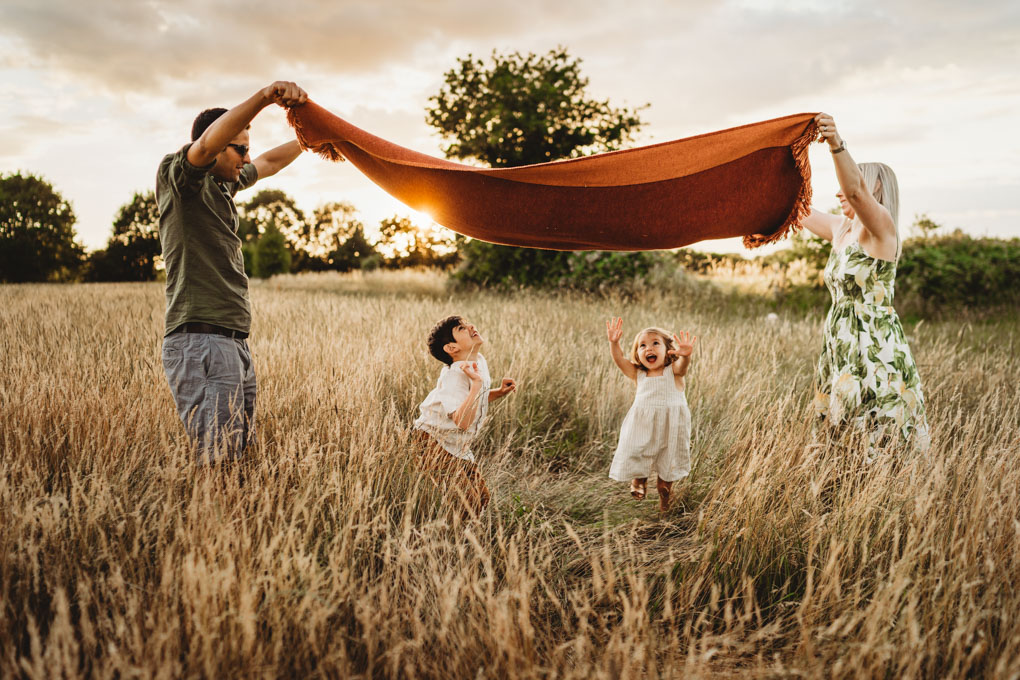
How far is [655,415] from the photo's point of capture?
2.76 metres

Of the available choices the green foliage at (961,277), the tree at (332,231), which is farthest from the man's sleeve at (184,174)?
the tree at (332,231)

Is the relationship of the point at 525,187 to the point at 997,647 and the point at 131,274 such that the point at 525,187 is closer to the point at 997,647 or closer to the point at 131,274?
the point at 997,647

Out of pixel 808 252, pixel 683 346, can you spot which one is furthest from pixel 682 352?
pixel 808 252

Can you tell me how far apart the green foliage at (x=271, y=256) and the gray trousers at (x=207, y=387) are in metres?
29.0

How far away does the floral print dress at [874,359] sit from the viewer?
3.16m

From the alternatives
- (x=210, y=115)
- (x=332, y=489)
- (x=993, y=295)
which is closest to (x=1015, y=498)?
(x=332, y=489)

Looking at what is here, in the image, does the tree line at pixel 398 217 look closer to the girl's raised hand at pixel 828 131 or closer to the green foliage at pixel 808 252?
the green foliage at pixel 808 252

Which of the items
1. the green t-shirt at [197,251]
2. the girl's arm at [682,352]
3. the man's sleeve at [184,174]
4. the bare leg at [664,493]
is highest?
the man's sleeve at [184,174]

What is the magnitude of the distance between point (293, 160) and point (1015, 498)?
4013mm

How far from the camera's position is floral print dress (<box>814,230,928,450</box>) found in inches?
124

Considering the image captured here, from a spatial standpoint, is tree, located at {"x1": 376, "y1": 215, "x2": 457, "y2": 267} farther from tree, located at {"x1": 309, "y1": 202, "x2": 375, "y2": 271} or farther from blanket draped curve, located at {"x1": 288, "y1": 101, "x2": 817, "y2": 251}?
tree, located at {"x1": 309, "y1": 202, "x2": 375, "y2": 271}

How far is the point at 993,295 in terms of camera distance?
9.88 metres

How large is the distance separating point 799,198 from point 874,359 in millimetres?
1173

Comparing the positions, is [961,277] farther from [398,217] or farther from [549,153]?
[398,217]
